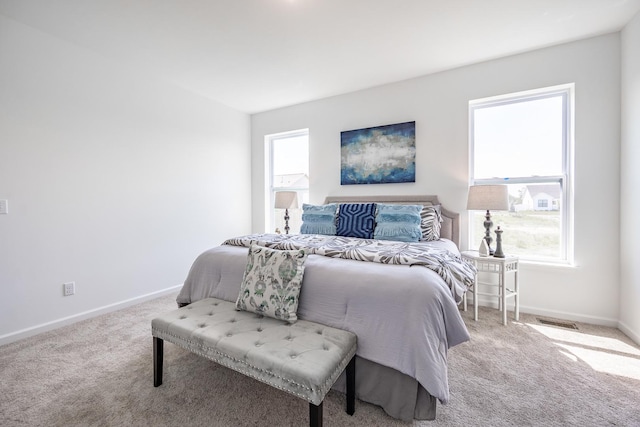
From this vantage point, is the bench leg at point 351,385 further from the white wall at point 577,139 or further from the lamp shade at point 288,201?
the lamp shade at point 288,201

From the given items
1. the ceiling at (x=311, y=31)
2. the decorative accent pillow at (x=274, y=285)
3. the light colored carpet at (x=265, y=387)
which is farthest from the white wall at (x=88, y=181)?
the decorative accent pillow at (x=274, y=285)

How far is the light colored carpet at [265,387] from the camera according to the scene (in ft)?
4.57

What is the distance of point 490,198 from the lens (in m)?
2.55

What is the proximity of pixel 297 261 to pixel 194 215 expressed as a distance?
2.60 m

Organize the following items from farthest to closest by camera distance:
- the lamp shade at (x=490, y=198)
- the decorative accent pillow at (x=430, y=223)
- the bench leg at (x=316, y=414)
Result: the decorative accent pillow at (x=430, y=223)
the lamp shade at (x=490, y=198)
the bench leg at (x=316, y=414)

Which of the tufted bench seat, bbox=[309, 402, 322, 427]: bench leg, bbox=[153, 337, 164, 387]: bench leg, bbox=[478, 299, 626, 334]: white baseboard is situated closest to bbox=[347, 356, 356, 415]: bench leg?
the tufted bench seat

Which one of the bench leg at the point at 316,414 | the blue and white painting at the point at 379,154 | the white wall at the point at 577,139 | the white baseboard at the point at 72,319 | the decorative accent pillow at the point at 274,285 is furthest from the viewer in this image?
the blue and white painting at the point at 379,154

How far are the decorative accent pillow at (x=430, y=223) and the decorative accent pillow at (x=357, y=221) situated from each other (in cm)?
52

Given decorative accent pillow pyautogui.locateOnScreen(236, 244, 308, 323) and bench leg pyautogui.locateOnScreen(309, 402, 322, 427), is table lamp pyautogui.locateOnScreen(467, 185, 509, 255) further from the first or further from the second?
bench leg pyautogui.locateOnScreen(309, 402, 322, 427)

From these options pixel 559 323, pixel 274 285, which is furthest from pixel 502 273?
pixel 274 285

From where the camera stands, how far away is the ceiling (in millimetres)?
2031

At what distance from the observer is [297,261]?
1.66 metres

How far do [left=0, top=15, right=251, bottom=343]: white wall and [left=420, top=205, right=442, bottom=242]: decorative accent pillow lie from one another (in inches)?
116

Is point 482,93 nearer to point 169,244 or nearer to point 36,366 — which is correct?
point 169,244
